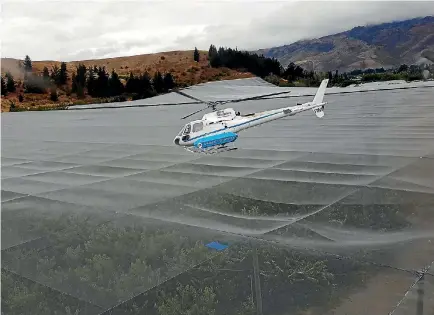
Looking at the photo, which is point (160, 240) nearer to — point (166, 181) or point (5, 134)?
point (166, 181)

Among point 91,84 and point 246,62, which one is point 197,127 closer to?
point 91,84

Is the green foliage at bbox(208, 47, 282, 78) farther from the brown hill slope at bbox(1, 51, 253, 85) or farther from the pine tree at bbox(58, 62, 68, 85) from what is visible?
the pine tree at bbox(58, 62, 68, 85)

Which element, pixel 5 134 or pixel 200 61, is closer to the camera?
pixel 5 134

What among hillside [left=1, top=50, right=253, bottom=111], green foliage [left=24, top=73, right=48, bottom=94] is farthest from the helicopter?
hillside [left=1, top=50, right=253, bottom=111]

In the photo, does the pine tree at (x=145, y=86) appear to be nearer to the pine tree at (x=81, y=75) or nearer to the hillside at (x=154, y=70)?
the hillside at (x=154, y=70)

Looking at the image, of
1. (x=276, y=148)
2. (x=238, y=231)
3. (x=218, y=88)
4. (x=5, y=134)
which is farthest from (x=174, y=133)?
(x=218, y=88)

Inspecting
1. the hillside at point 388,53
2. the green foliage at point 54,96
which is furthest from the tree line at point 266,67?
the green foliage at point 54,96

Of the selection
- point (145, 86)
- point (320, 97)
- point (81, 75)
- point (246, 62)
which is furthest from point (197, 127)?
point (246, 62)
